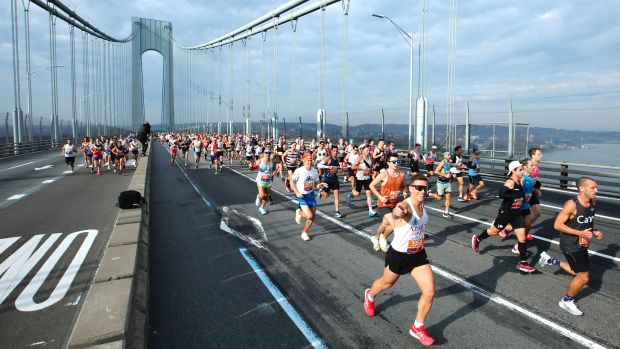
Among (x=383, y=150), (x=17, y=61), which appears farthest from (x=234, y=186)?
(x=17, y=61)

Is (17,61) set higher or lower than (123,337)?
higher

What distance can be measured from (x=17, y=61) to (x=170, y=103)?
62.6 meters

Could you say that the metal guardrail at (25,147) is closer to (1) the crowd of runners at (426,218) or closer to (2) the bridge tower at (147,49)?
(1) the crowd of runners at (426,218)

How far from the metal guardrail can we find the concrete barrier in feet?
104

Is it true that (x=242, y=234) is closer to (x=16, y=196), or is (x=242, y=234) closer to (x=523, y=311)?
(x=523, y=311)

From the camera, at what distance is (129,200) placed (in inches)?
323

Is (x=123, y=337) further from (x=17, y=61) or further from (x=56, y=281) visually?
(x=17, y=61)

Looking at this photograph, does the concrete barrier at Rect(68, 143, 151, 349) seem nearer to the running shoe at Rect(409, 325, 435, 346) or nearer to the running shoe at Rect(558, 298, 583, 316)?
the running shoe at Rect(409, 325, 435, 346)

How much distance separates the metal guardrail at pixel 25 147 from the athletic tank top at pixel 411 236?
→ 114 feet

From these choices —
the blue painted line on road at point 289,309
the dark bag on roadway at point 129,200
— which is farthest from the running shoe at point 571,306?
the dark bag on roadway at point 129,200

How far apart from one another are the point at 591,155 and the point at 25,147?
4048 centimetres

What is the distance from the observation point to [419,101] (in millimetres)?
20047

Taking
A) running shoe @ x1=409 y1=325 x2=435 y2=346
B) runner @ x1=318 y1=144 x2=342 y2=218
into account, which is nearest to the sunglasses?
running shoe @ x1=409 y1=325 x2=435 y2=346

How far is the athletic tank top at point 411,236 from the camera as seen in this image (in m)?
4.24
